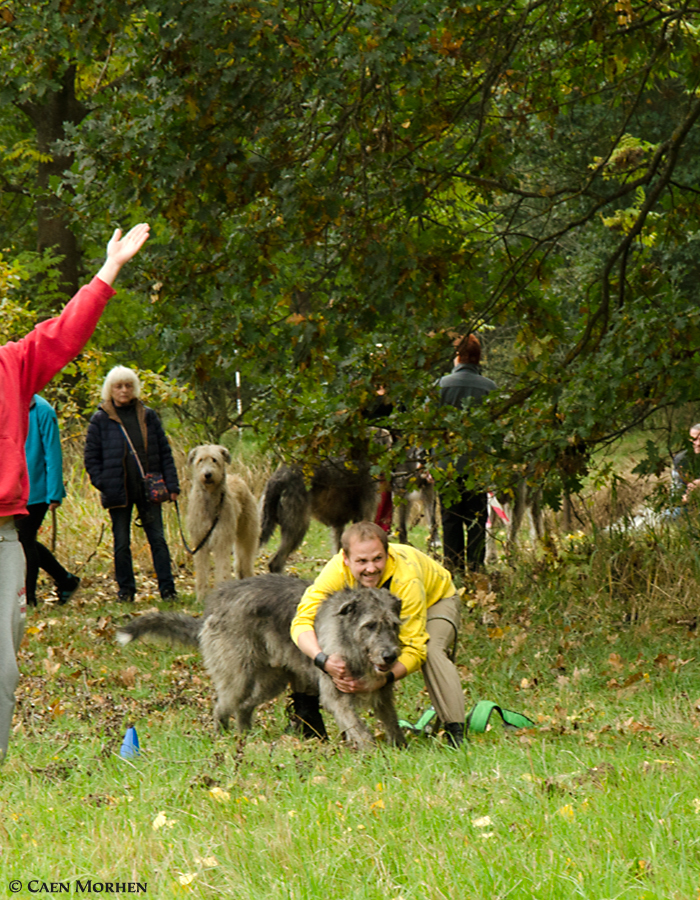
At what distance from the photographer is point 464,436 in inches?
315

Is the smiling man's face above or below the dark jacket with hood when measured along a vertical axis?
below

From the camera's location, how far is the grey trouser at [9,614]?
480 cm

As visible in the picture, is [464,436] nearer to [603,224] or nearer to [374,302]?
[374,302]

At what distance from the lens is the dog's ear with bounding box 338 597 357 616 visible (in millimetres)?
5320

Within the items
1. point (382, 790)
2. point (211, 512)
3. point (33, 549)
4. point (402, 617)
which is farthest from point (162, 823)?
point (211, 512)

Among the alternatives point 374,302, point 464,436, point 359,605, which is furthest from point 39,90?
point 359,605

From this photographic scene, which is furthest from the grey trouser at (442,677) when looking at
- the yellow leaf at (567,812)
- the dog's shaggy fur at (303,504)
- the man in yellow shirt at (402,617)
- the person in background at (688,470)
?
the dog's shaggy fur at (303,504)

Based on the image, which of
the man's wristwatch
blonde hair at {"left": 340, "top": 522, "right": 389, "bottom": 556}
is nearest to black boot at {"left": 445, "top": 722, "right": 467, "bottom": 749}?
the man's wristwatch

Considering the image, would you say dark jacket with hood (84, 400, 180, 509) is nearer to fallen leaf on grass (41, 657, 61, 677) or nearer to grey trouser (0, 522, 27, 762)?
fallen leaf on grass (41, 657, 61, 677)

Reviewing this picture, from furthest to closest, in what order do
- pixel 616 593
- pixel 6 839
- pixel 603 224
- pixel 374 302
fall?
pixel 603 224
pixel 616 593
pixel 374 302
pixel 6 839

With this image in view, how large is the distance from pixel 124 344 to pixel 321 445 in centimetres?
1752

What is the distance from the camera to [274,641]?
6020 mm

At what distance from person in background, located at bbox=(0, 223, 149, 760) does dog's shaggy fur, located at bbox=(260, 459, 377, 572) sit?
6.53 m

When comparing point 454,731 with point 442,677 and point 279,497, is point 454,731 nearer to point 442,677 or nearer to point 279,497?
point 442,677
